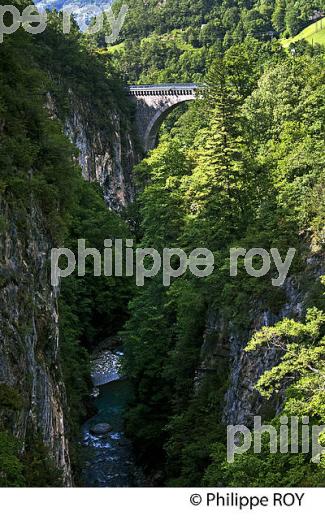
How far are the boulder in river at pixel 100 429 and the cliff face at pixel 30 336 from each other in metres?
9.57

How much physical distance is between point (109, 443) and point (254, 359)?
43.2 feet

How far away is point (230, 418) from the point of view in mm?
22297

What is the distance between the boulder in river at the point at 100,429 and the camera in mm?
33406

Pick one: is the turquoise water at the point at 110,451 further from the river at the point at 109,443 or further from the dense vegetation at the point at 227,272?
the dense vegetation at the point at 227,272

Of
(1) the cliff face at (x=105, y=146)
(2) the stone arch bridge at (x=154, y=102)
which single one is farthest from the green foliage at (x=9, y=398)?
(2) the stone arch bridge at (x=154, y=102)

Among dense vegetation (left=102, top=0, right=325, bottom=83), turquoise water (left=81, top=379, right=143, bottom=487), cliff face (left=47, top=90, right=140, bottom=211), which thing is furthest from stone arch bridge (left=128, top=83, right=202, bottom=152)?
turquoise water (left=81, top=379, right=143, bottom=487)

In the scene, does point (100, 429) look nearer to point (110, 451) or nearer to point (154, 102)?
point (110, 451)

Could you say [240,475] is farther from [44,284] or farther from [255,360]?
[44,284]

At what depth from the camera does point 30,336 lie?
18906 millimetres

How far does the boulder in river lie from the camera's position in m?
33.4

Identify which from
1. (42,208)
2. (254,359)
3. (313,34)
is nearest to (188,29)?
(313,34)

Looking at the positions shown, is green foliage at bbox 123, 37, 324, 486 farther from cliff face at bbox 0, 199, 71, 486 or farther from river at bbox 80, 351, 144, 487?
cliff face at bbox 0, 199, 71, 486

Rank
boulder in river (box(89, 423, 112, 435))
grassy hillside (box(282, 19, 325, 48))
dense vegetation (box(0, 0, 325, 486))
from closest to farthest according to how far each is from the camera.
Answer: dense vegetation (box(0, 0, 325, 486)) → boulder in river (box(89, 423, 112, 435)) → grassy hillside (box(282, 19, 325, 48))

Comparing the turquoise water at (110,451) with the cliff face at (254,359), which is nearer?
the cliff face at (254,359)
